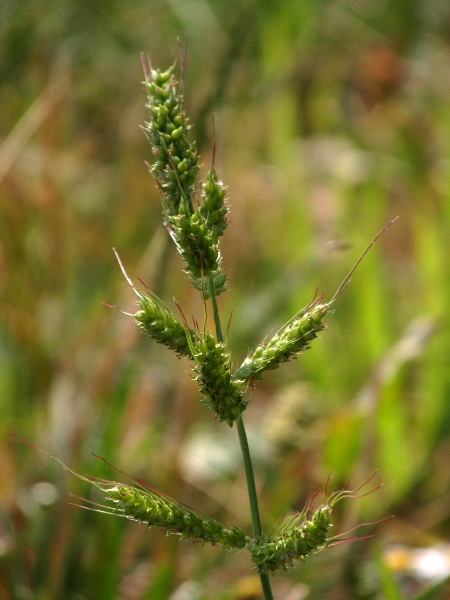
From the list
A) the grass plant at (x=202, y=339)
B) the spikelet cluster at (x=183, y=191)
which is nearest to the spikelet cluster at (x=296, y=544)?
the grass plant at (x=202, y=339)

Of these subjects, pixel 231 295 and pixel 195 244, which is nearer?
pixel 195 244

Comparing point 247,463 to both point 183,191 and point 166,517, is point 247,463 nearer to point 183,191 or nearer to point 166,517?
point 166,517

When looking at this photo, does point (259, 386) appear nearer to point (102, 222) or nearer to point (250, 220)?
point (250, 220)

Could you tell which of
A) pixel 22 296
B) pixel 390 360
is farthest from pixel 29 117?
pixel 390 360

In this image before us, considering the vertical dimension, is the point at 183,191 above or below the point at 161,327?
above

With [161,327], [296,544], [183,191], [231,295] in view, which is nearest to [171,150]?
[183,191]

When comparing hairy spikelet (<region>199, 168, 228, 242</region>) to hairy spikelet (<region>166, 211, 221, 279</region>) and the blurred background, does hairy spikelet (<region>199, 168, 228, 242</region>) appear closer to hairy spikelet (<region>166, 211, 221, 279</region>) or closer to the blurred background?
hairy spikelet (<region>166, 211, 221, 279</region>)

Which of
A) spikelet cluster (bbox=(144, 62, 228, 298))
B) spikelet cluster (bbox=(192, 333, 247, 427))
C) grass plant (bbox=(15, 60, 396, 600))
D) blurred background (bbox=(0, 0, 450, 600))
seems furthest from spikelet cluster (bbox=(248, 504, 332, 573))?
blurred background (bbox=(0, 0, 450, 600))
